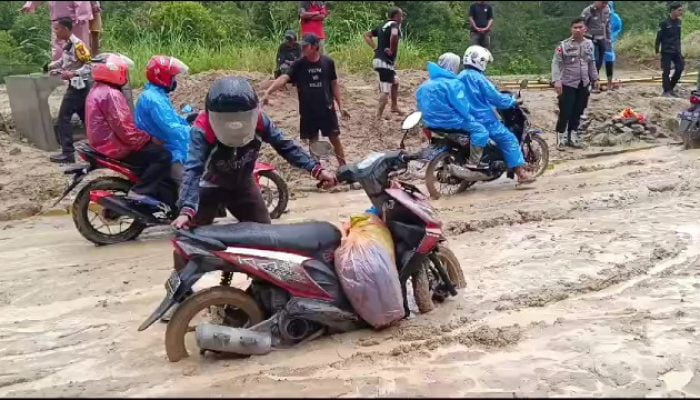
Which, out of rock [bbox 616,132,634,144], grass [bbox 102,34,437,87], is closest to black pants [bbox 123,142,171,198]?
grass [bbox 102,34,437,87]

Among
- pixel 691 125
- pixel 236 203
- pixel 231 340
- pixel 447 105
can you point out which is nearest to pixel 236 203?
pixel 236 203

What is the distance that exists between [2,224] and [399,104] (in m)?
6.46

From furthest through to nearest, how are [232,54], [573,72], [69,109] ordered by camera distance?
[232,54], [573,72], [69,109]

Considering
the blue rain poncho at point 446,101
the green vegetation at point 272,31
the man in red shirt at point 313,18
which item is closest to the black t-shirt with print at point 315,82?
the blue rain poncho at point 446,101

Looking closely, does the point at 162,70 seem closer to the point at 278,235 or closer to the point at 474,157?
the point at 278,235

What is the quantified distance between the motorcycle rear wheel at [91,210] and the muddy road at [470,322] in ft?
0.42

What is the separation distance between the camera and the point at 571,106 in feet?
35.9

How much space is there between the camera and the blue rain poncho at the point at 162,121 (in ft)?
22.2

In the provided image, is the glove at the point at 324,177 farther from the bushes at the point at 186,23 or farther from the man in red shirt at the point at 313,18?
the bushes at the point at 186,23

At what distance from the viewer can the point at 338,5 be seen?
1742 cm

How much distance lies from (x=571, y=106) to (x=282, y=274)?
7615mm

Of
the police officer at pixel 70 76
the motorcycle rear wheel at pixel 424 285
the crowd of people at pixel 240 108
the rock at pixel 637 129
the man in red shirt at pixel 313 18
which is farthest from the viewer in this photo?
the rock at pixel 637 129

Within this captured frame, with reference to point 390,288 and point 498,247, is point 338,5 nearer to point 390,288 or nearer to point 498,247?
point 498,247

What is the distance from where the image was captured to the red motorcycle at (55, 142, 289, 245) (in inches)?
271
